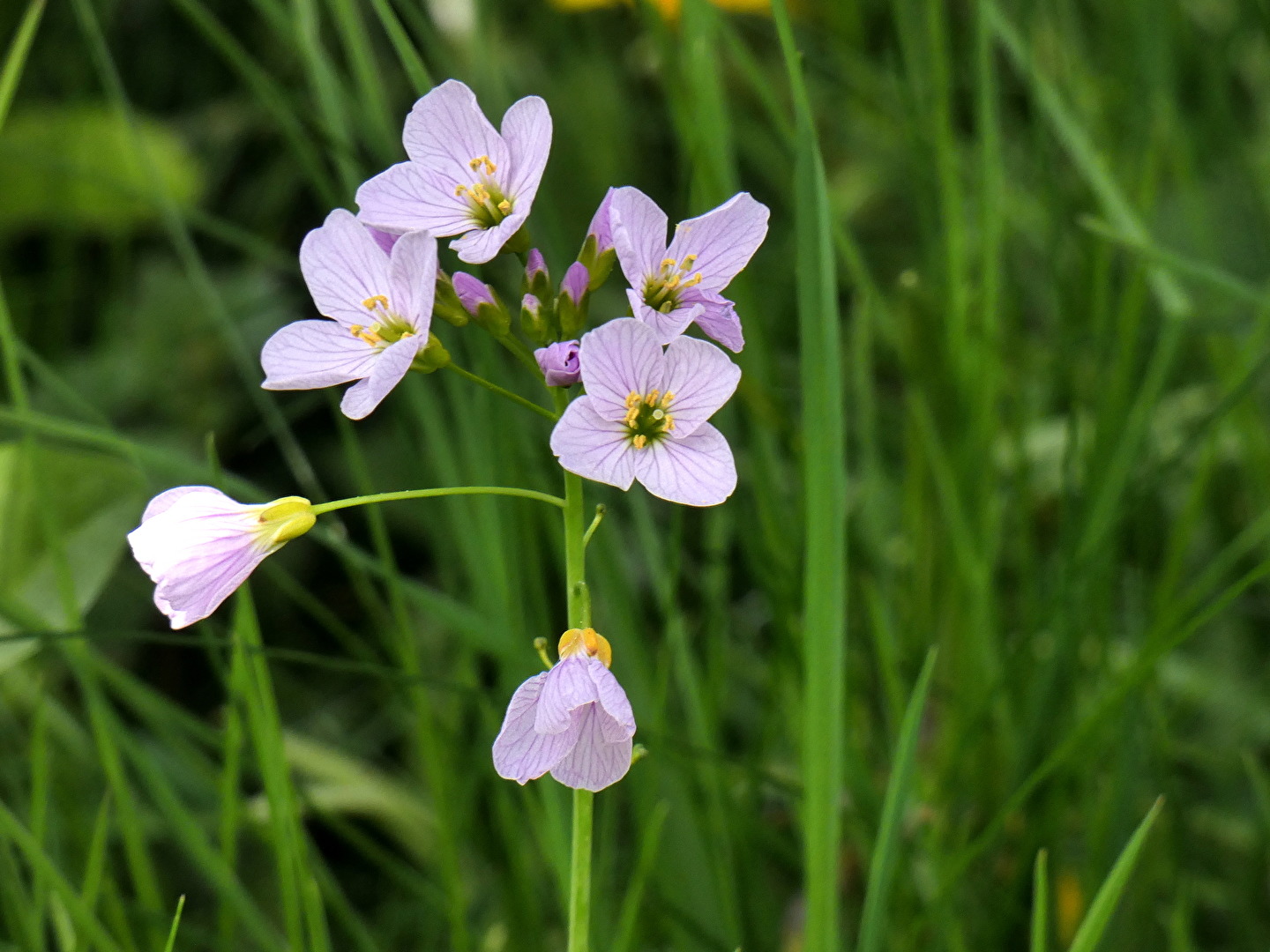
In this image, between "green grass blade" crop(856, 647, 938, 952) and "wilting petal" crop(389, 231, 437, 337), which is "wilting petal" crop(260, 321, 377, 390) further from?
"green grass blade" crop(856, 647, 938, 952)

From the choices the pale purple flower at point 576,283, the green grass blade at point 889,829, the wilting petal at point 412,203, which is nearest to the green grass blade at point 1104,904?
the green grass blade at point 889,829

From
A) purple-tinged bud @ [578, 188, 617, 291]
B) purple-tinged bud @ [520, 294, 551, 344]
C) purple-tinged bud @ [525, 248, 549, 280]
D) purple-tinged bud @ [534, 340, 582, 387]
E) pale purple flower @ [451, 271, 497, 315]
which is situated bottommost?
purple-tinged bud @ [534, 340, 582, 387]

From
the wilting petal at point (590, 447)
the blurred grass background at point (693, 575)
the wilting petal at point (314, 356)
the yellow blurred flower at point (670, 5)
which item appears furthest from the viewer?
the yellow blurred flower at point (670, 5)

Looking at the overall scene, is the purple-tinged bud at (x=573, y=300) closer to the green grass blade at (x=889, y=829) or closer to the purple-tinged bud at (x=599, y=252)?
the purple-tinged bud at (x=599, y=252)

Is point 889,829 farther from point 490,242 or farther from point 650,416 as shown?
point 490,242

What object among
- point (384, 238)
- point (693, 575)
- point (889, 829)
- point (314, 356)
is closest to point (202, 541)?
point (314, 356)

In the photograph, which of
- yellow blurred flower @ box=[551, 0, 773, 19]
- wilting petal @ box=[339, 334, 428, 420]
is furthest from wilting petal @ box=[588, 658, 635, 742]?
yellow blurred flower @ box=[551, 0, 773, 19]
